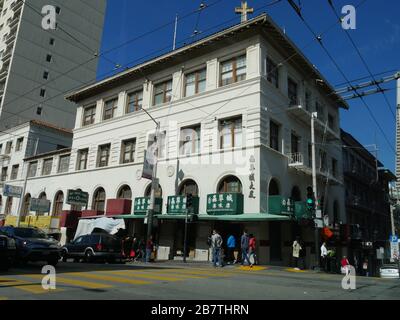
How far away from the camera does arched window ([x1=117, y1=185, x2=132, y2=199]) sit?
3045 cm

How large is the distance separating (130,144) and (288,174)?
44.9 feet

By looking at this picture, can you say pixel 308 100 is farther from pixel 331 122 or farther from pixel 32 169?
pixel 32 169

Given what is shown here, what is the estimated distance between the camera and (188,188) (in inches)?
1050

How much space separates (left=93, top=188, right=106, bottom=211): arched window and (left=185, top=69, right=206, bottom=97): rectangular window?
11.9 m

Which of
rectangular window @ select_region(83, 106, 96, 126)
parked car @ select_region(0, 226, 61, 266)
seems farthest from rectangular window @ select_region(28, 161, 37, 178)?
parked car @ select_region(0, 226, 61, 266)

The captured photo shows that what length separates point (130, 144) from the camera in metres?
31.8

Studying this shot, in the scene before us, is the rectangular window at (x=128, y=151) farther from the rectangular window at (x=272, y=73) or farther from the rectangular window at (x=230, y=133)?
the rectangular window at (x=272, y=73)

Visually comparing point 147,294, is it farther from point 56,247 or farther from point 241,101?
point 241,101

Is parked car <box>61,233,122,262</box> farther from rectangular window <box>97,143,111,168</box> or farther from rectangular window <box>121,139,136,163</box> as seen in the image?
rectangular window <box>97,143,111,168</box>

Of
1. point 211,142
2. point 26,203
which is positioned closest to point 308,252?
point 211,142

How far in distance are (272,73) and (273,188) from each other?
830cm

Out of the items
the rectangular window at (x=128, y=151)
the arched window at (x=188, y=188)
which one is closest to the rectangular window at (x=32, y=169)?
the rectangular window at (x=128, y=151)

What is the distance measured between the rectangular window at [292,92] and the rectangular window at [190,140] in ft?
25.3

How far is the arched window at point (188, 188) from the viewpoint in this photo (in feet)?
85.8
